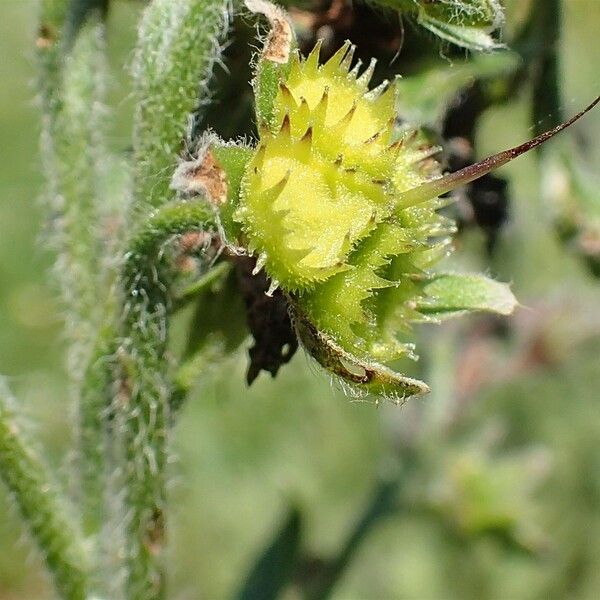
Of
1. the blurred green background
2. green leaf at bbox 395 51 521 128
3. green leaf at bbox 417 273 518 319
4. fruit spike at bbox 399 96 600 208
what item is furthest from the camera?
the blurred green background

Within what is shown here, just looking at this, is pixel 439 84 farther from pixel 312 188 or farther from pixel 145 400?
pixel 145 400

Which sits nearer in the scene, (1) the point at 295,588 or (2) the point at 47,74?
(2) the point at 47,74

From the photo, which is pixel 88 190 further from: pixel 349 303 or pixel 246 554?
pixel 246 554

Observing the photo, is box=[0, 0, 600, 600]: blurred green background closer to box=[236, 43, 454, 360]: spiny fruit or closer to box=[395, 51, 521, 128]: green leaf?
box=[395, 51, 521, 128]: green leaf

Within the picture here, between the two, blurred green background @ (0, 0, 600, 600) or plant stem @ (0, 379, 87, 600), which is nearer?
plant stem @ (0, 379, 87, 600)

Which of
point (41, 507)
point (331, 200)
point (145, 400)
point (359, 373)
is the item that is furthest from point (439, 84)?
point (41, 507)

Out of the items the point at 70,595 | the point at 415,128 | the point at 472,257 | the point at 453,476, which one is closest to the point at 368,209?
the point at 415,128

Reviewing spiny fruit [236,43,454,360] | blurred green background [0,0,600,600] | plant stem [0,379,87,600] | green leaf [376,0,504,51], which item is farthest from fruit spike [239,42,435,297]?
blurred green background [0,0,600,600]
